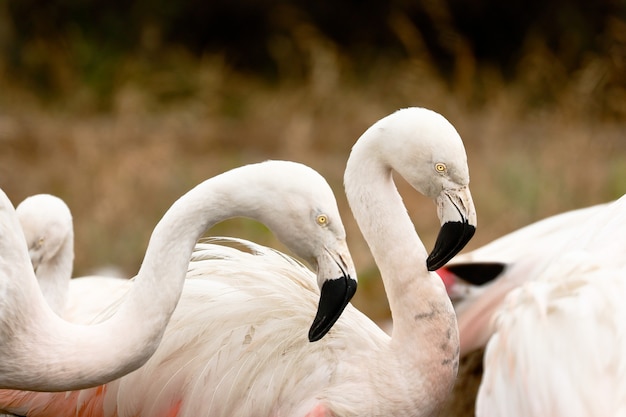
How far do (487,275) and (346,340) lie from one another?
2.62ft

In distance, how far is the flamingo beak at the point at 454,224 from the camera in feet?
9.54

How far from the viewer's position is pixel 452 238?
2.91 m

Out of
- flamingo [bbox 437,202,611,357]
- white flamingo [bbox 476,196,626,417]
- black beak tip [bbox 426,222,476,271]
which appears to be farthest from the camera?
flamingo [bbox 437,202,611,357]

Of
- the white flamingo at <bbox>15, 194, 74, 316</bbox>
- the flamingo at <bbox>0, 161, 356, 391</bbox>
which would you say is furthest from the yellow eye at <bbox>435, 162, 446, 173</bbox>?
the white flamingo at <bbox>15, 194, 74, 316</bbox>

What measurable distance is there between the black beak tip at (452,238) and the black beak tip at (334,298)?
0.34 meters

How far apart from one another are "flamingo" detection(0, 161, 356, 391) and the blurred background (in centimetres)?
216

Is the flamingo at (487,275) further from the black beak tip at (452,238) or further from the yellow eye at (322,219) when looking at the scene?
the yellow eye at (322,219)

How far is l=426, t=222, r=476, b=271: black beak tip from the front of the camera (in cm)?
290

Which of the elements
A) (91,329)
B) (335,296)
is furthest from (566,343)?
(91,329)

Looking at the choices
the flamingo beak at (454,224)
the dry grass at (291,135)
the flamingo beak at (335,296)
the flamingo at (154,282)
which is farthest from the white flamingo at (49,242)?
Answer: the dry grass at (291,135)

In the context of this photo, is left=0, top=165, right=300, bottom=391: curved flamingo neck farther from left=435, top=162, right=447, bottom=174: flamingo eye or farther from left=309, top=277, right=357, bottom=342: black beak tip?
left=435, top=162, right=447, bottom=174: flamingo eye

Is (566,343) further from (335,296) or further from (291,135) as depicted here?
(291,135)

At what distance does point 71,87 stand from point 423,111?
726 cm

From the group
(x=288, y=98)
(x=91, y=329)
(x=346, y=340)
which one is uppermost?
(x=91, y=329)
